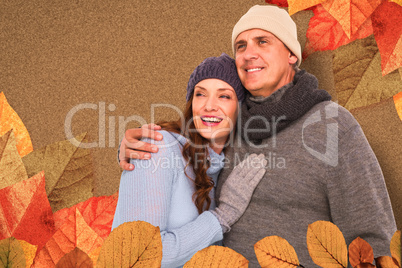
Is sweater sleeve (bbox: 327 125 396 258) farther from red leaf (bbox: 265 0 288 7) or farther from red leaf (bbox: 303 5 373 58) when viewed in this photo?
red leaf (bbox: 265 0 288 7)

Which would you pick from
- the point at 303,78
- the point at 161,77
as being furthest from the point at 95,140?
the point at 303,78

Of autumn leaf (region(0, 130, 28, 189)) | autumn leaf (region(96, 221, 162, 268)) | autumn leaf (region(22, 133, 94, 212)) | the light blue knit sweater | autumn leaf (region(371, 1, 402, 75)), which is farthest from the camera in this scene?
autumn leaf (region(22, 133, 94, 212))

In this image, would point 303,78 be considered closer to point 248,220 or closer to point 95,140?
point 248,220

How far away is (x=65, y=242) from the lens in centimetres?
32

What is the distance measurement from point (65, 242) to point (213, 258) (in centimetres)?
22

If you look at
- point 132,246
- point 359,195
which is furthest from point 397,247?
point 359,195

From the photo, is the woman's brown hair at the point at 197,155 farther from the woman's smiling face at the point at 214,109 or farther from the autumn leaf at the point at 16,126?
the autumn leaf at the point at 16,126

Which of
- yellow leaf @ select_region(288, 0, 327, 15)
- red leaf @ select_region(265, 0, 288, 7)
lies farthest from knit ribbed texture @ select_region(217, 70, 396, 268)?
red leaf @ select_region(265, 0, 288, 7)

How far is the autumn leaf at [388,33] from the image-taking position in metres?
1.05

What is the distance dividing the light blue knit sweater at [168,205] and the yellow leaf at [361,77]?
695 mm

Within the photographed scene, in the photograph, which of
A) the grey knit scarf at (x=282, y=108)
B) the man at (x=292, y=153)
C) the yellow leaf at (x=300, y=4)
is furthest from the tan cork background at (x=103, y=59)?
the grey knit scarf at (x=282, y=108)

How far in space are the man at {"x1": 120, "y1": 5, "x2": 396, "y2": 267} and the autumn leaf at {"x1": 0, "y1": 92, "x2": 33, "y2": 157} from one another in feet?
2.15

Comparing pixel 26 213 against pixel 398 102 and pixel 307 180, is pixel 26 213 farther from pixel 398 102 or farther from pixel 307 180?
pixel 398 102

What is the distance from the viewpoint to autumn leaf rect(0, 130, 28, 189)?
1354 mm
